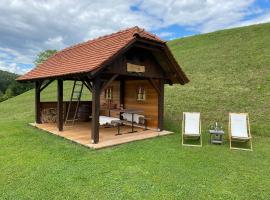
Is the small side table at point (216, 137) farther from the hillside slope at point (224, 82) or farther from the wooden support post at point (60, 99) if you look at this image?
the wooden support post at point (60, 99)

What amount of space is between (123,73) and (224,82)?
420 inches

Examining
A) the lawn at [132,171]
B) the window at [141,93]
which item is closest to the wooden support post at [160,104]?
the window at [141,93]

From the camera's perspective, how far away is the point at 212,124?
1130 cm

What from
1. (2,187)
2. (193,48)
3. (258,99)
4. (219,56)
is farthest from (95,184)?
(193,48)

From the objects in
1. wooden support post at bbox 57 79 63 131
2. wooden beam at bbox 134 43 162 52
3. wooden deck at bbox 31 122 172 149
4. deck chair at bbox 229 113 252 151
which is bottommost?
wooden deck at bbox 31 122 172 149

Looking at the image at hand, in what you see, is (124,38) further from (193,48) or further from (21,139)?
(193,48)

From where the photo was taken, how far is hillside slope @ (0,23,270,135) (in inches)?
492

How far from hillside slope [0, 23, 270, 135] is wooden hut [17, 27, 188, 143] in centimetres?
182

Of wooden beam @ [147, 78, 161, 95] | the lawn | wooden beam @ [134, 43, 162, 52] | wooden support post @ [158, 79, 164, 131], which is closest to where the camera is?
the lawn

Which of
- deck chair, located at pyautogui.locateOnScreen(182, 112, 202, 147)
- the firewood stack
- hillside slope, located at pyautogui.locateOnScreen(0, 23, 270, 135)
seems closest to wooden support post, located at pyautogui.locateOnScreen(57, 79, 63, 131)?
the firewood stack

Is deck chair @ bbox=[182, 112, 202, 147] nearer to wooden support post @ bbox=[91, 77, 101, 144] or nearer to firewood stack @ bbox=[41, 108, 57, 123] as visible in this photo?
wooden support post @ bbox=[91, 77, 101, 144]

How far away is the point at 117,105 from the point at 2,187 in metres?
8.31

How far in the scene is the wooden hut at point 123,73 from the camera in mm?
7781

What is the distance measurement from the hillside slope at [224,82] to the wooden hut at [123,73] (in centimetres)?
182
